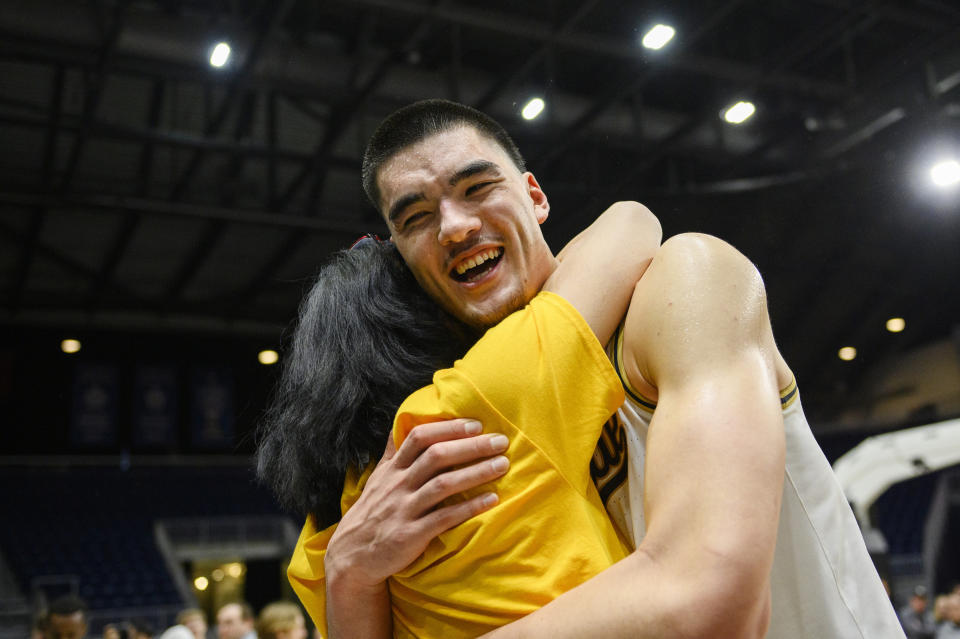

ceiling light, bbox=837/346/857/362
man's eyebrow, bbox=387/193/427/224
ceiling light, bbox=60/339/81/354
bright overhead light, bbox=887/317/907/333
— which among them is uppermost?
ceiling light, bbox=60/339/81/354

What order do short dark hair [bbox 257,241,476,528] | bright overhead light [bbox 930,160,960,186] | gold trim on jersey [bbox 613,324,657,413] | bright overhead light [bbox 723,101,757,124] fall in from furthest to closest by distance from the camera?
bright overhead light [bbox 723,101,757,124]
bright overhead light [bbox 930,160,960,186]
short dark hair [bbox 257,241,476,528]
gold trim on jersey [bbox 613,324,657,413]

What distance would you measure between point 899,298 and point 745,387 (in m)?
11.6

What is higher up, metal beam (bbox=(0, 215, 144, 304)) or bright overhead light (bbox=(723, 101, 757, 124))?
metal beam (bbox=(0, 215, 144, 304))

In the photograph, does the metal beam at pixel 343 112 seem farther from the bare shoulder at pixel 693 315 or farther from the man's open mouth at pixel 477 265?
the bare shoulder at pixel 693 315

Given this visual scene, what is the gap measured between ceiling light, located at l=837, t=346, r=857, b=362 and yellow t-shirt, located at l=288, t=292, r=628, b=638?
473 inches

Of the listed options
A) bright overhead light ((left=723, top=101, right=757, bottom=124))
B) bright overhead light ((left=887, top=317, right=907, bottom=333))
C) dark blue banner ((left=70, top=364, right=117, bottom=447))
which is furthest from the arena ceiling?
dark blue banner ((left=70, top=364, right=117, bottom=447))

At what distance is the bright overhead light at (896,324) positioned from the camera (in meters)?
11.9

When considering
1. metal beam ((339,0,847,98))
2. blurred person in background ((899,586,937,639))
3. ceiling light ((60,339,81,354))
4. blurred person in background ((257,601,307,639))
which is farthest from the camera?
ceiling light ((60,339,81,354))

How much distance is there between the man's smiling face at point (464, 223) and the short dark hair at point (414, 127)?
18 mm

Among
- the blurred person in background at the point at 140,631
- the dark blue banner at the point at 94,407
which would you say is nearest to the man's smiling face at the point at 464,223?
the blurred person in background at the point at 140,631

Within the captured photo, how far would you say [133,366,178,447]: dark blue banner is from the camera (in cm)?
1255

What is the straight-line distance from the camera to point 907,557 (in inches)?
509

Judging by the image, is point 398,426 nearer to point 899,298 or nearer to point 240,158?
point 240,158

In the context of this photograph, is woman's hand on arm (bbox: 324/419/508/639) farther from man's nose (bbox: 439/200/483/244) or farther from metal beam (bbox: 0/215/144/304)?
metal beam (bbox: 0/215/144/304)
